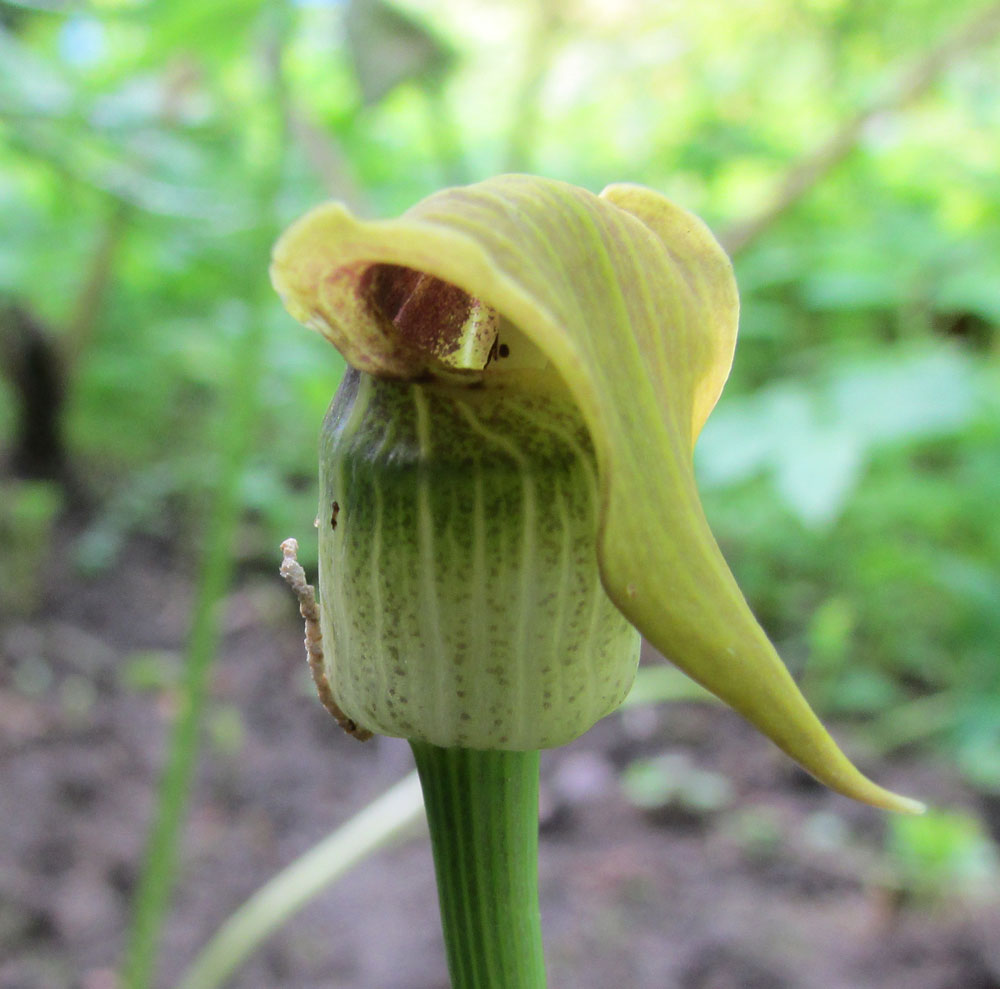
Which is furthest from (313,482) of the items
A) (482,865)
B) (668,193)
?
(482,865)

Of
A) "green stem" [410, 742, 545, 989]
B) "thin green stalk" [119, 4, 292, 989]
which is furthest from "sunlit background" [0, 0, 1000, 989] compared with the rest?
"green stem" [410, 742, 545, 989]

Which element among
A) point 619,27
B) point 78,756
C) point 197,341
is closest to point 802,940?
point 78,756

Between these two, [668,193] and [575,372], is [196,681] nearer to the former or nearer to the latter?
[575,372]

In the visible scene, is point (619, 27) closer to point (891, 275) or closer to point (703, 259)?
point (891, 275)

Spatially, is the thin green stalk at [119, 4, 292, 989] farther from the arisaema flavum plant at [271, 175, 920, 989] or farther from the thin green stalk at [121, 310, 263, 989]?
the arisaema flavum plant at [271, 175, 920, 989]

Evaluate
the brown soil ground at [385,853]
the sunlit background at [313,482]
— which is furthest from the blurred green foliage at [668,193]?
the brown soil ground at [385,853]
